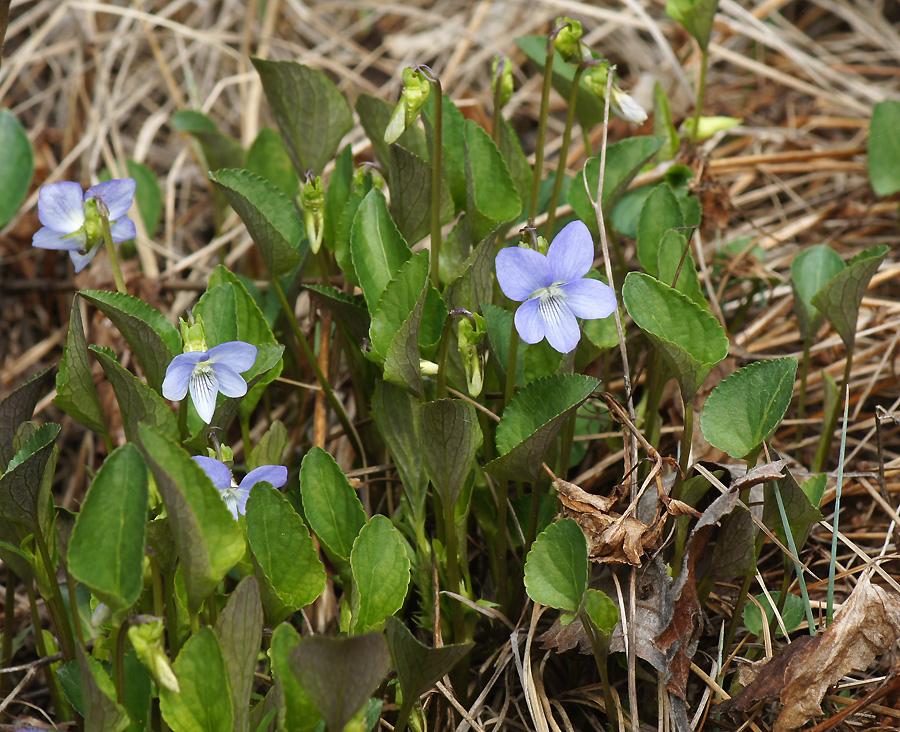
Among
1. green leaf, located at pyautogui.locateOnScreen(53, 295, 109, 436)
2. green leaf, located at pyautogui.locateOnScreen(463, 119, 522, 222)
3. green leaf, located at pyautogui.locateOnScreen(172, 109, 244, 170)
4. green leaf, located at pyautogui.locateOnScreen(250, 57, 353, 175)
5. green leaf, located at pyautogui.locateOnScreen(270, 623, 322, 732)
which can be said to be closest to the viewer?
green leaf, located at pyautogui.locateOnScreen(270, 623, 322, 732)

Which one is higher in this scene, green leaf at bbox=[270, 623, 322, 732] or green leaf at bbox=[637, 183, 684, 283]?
green leaf at bbox=[637, 183, 684, 283]

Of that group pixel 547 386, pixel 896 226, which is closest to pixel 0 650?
pixel 547 386

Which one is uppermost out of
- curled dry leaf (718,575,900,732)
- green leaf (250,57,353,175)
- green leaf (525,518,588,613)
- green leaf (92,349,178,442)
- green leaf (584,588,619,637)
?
green leaf (250,57,353,175)

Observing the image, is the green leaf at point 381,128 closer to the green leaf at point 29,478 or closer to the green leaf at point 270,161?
the green leaf at point 270,161

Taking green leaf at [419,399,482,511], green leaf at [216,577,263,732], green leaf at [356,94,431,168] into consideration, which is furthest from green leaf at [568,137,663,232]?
green leaf at [216,577,263,732]

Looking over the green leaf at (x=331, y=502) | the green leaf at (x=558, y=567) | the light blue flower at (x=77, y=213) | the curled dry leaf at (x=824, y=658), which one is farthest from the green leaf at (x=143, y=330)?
the curled dry leaf at (x=824, y=658)

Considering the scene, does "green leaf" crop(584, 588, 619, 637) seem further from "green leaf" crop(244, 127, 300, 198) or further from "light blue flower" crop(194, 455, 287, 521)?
"green leaf" crop(244, 127, 300, 198)

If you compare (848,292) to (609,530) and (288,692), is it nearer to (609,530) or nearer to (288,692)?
(609,530)
